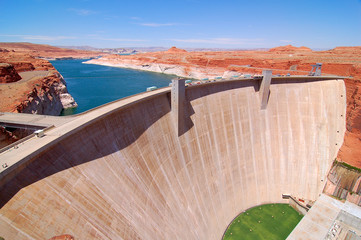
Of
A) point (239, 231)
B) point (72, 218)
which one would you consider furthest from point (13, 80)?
point (239, 231)

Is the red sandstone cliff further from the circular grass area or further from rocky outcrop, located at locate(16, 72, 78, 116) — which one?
rocky outcrop, located at locate(16, 72, 78, 116)

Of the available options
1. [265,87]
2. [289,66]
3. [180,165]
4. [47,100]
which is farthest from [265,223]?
[289,66]

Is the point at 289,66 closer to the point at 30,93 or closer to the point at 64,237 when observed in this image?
the point at 30,93

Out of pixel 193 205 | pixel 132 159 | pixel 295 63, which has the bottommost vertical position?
pixel 193 205

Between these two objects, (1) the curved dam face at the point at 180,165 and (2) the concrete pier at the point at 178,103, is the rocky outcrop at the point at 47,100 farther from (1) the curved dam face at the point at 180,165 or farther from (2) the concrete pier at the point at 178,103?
(2) the concrete pier at the point at 178,103

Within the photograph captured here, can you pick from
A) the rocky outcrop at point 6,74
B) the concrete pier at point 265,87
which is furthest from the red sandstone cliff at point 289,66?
the rocky outcrop at point 6,74

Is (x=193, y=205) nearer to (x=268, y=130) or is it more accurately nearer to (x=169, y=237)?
(x=169, y=237)

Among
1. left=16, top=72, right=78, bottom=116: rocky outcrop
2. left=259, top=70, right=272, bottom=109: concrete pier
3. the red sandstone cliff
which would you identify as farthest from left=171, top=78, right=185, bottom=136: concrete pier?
the red sandstone cliff
